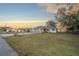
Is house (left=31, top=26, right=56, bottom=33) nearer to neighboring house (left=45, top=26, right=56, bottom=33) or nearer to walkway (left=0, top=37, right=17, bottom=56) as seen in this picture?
neighboring house (left=45, top=26, right=56, bottom=33)

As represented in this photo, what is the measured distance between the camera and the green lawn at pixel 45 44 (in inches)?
50.1

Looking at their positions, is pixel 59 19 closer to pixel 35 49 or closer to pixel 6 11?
pixel 35 49

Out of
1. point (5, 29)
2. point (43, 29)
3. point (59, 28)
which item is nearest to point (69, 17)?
point (59, 28)

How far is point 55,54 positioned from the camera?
1274 millimetres

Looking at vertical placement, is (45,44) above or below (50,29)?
below

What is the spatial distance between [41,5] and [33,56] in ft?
1.23

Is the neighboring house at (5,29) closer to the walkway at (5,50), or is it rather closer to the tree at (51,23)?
the walkway at (5,50)

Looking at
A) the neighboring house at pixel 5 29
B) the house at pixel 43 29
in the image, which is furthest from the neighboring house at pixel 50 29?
the neighboring house at pixel 5 29

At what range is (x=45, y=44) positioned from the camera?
1.29m

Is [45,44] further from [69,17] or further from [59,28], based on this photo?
[69,17]

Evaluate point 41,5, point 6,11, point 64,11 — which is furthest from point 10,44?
point 64,11

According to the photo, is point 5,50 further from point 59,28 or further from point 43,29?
point 59,28

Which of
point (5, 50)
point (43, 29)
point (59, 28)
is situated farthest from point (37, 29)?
point (5, 50)

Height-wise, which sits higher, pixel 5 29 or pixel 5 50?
pixel 5 29
